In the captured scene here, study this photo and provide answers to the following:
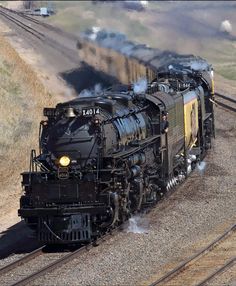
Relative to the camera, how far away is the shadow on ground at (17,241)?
21516 millimetres

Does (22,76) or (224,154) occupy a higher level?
(22,76)

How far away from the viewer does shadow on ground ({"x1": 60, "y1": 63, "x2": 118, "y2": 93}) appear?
165 ft

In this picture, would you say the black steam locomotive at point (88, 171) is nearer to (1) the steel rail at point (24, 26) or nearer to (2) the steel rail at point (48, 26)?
(2) the steel rail at point (48, 26)

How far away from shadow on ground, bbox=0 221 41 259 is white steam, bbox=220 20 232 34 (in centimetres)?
2612

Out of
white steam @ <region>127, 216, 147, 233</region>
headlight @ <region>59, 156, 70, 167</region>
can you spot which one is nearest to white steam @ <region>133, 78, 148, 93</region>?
white steam @ <region>127, 216, 147, 233</region>

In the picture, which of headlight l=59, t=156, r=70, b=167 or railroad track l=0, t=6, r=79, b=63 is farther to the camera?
railroad track l=0, t=6, r=79, b=63

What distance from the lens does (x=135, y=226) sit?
22.6m

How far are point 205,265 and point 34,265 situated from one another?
4725mm

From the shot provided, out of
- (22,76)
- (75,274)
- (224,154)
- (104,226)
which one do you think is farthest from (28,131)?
(75,274)

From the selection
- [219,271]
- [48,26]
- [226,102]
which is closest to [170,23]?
[226,102]

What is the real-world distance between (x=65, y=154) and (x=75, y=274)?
4.24 metres

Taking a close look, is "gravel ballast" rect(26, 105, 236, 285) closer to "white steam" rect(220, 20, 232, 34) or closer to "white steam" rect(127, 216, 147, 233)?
"white steam" rect(127, 216, 147, 233)

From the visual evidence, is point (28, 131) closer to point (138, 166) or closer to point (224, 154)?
point (224, 154)

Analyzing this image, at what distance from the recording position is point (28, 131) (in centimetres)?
3562
